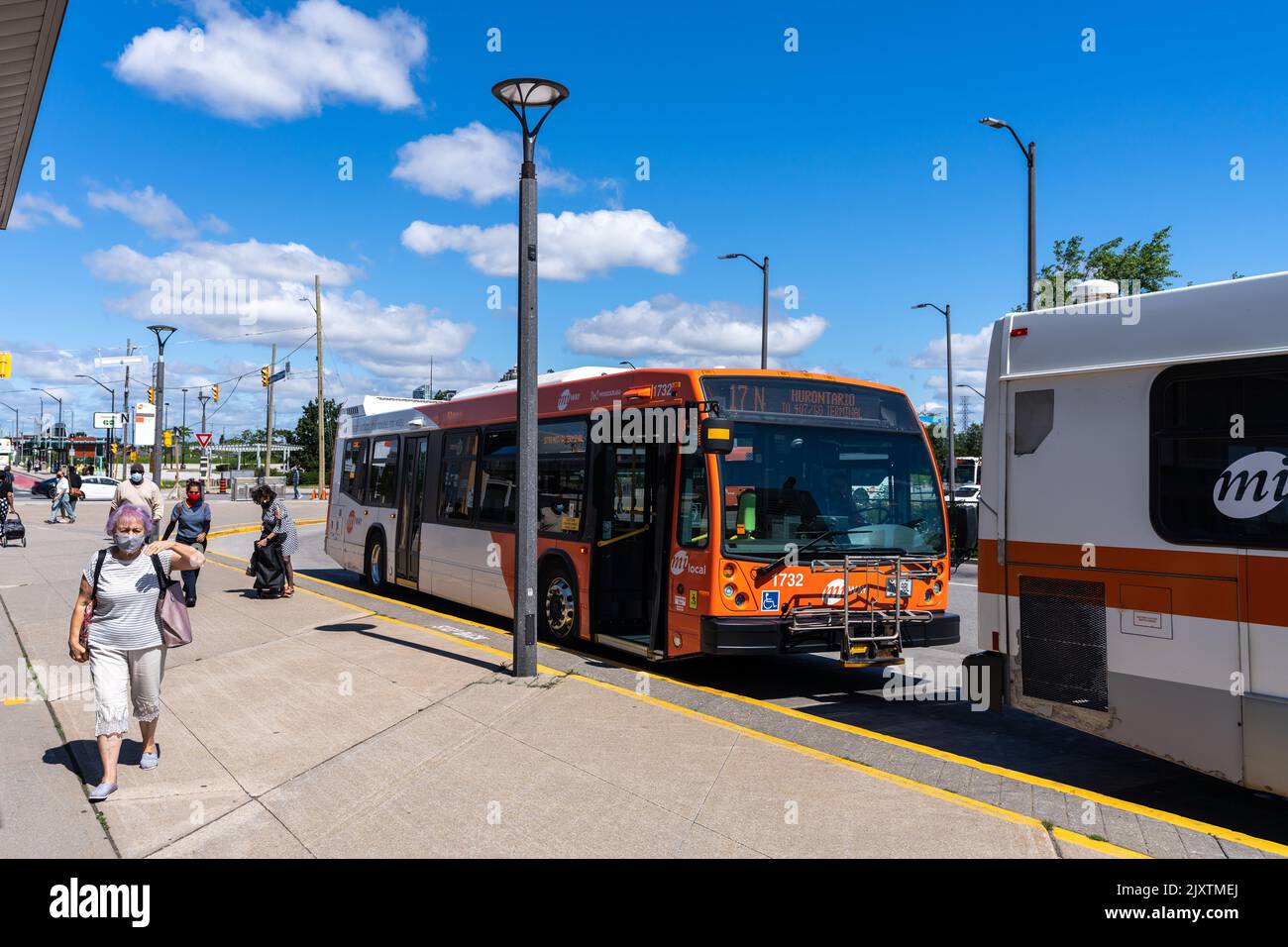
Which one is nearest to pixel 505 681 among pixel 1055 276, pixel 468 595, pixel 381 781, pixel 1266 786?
pixel 381 781

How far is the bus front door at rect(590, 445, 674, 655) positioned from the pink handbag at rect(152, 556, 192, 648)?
4.13 m

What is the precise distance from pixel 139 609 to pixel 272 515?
27.7 feet

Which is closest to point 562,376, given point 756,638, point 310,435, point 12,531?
point 756,638

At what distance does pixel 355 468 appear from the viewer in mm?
17484

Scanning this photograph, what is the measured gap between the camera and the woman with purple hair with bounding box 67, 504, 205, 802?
5770mm

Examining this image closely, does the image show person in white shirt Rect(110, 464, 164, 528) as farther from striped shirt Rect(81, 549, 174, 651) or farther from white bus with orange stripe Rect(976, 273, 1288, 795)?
Result: white bus with orange stripe Rect(976, 273, 1288, 795)

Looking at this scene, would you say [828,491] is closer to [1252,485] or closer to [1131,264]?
[1252,485]

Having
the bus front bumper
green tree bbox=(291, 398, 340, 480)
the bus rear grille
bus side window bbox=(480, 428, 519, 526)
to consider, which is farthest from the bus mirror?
green tree bbox=(291, 398, 340, 480)

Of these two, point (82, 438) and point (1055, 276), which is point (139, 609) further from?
point (82, 438)

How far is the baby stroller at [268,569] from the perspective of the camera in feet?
45.5

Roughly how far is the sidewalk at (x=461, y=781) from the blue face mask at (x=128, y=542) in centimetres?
143

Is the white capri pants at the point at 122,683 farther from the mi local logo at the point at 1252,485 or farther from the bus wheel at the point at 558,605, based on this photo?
the mi local logo at the point at 1252,485
